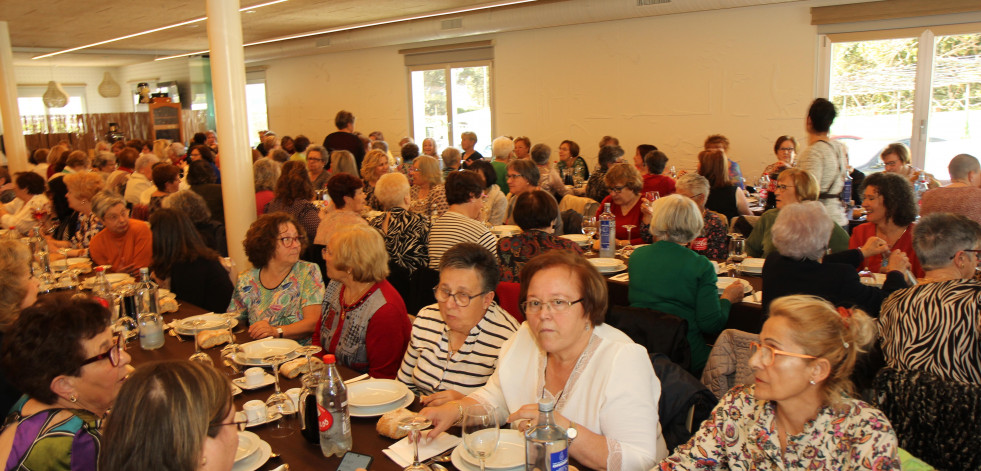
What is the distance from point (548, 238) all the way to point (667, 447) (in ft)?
6.63

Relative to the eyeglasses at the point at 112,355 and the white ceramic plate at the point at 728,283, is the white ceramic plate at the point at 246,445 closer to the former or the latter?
the eyeglasses at the point at 112,355

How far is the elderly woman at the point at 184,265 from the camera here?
4.04 metres

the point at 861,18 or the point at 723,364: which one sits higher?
the point at 861,18

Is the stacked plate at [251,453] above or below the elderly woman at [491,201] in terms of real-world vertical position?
below

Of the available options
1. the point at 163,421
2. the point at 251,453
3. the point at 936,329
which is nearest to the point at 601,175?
the point at 936,329

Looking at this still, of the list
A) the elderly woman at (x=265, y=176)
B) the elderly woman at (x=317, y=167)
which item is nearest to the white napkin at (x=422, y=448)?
the elderly woman at (x=265, y=176)

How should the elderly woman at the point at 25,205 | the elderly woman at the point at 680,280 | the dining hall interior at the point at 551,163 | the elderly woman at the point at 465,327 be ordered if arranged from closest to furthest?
1. the dining hall interior at the point at 551,163
2. the elderly woman at the point at 465,327
3. the elderly woman at the point at 680,280
4. the elderly woman at the point at 25,205

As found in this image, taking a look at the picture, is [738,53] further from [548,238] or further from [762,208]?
[548,238]

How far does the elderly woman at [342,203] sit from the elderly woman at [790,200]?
2.80 meters

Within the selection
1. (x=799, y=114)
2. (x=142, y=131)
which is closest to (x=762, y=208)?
(x=799, y=114)

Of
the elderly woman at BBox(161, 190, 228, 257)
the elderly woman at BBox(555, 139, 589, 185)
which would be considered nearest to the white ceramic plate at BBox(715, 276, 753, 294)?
the elderly woman at BBox(161, 190, 228, 257)

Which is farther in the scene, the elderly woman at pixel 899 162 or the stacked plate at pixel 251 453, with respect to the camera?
the elderly woman at pixel 899 162

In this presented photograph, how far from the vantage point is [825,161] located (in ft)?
17.7

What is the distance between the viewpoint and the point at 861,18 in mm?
7992
